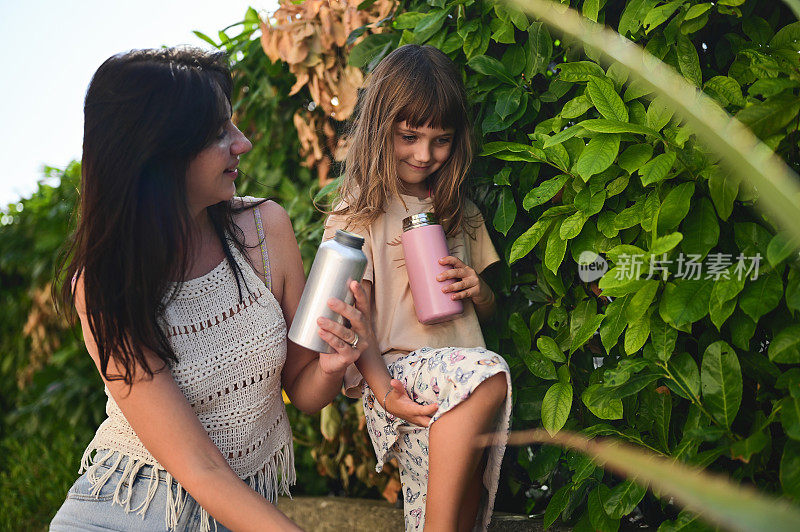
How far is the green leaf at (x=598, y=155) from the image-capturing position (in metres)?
1.46

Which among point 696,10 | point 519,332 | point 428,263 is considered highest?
point 696,10

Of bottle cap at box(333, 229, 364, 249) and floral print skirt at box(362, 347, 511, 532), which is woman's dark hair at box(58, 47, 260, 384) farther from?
floral print skirt at box(362, 347, 511, 532)

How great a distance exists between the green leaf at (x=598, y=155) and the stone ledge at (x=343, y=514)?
A: 5.17 feet

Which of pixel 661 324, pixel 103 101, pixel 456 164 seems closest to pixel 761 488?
pixel 661 324

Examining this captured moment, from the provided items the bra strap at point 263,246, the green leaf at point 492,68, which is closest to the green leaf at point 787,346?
the green leaf at point 492,68

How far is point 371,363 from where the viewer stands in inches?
73.6

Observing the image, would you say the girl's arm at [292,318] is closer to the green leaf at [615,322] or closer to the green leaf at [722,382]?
the green leaf at [615,322]

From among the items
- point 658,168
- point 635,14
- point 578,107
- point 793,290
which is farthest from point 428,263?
point 793,290

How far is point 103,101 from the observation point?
60.6 inches

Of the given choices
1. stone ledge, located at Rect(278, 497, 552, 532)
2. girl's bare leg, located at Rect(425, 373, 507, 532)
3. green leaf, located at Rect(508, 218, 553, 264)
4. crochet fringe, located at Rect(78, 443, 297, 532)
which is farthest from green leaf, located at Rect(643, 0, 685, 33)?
stone ledge, located at Rect(278, 497, 552, 532)

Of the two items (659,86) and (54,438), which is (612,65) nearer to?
(659,86)

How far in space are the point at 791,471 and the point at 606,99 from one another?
0.81 meters

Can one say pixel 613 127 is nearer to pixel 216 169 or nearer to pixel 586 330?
pixel 586 330

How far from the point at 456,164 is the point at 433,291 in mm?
415
